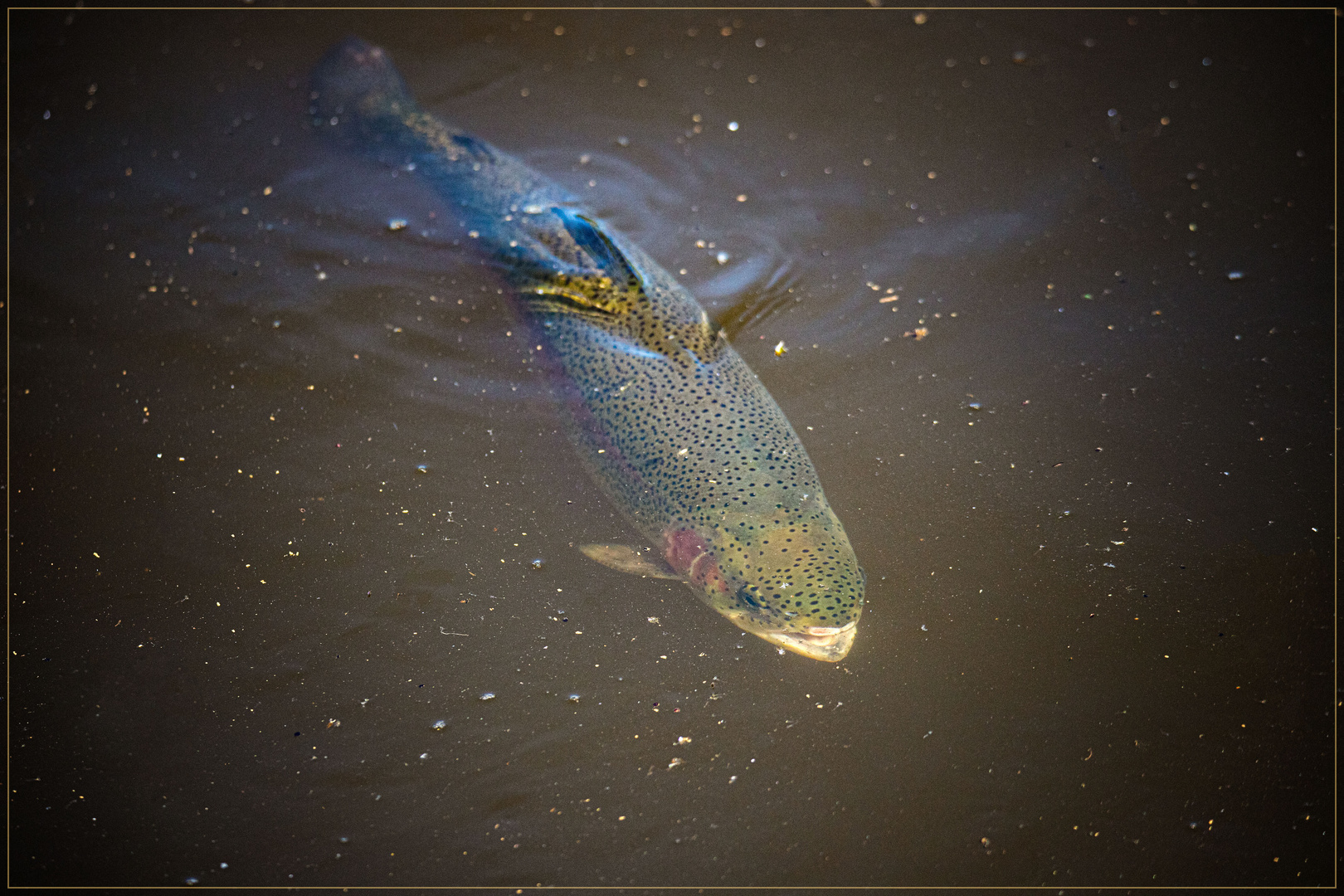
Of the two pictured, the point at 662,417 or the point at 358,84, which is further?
the point at 358,84

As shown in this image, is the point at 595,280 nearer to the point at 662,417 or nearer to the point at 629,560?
the point at 662,417

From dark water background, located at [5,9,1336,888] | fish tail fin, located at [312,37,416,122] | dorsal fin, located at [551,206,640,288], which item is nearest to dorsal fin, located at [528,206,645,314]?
dorsal fin, located at [551,206,640,288]

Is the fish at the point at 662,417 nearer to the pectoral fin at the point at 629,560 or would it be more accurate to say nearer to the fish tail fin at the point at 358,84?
the pectoral fin at the point at 629,560

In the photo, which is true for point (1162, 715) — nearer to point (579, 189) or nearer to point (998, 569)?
point (998, 569)

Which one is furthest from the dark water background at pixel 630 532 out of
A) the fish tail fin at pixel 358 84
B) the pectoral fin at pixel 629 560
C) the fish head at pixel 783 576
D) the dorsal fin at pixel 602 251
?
the dorsal fin at pixel 602 251

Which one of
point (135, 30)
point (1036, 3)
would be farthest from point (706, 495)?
point (135, 30)

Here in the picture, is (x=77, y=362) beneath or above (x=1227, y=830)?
above

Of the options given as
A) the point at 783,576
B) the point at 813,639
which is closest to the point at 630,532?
the point at 783,576
